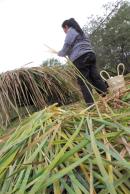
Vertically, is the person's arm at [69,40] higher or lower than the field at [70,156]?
higher

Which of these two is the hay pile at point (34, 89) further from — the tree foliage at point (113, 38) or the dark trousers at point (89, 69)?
the tree foliage at point (113, 38)

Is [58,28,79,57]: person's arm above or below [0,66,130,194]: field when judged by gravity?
above

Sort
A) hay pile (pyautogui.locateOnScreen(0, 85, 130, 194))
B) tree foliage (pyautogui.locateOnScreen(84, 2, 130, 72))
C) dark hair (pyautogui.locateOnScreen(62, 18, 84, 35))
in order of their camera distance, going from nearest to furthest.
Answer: hay pile (pyautogui.locateOnScreen(0, 85, 130, 194)) → dark hair (pyautogui.locateOnScreen(62, 18, 84, 35)) → tree foliage (pyautogui.locateOnScreen(84, 2, 130, 72))

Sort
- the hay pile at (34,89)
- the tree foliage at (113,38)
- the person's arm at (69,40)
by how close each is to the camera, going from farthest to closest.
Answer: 1. the tree foliage at (113,38)
2. the person's arm at (69,40)
3. the hay pile at (34,89)

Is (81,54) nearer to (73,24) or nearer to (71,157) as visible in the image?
(73,24)

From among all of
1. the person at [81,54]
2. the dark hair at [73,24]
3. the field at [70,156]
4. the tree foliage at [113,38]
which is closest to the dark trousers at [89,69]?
the person at [81,54]

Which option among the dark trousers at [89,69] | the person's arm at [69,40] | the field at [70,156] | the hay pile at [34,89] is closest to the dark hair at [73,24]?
the person's arm at [69,40]

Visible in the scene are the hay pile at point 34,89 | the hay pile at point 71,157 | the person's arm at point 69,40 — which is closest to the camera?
the hay pile at point 71,157

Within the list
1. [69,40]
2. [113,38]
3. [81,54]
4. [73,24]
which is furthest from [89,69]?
[113,38]

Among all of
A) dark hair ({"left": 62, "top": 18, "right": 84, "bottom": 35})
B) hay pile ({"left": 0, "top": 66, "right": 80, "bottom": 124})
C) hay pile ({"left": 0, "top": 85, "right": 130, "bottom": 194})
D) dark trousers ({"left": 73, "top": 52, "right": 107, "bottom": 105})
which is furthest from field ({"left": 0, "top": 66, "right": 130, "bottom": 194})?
dark hair ({"left": 62, "top": 18, "right": 84, "bottom": 35})

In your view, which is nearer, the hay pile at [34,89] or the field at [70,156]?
the field at [70,156]

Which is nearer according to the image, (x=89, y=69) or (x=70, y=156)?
(x=70, y=156)

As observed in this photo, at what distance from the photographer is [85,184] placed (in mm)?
1036

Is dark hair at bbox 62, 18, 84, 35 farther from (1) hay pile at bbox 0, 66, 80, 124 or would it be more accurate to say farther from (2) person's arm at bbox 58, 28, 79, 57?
(1) hay pile at bbox 0, 66, 80, 124
